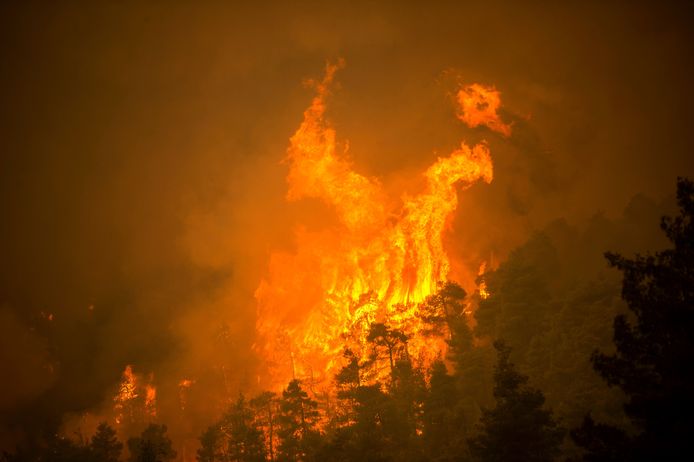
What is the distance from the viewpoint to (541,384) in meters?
28.9

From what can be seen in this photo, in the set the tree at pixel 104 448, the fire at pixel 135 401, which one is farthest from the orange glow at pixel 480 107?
the fire at pixel 135 401

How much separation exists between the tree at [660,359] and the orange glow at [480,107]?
72.4 meters

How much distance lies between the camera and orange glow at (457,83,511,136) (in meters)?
83.1

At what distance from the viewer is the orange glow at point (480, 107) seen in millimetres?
83125

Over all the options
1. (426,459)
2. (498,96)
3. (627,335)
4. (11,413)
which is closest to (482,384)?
(426,459)

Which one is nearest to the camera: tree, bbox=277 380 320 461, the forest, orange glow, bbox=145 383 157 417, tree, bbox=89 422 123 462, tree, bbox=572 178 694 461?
tree, bbox=572 178 694 461

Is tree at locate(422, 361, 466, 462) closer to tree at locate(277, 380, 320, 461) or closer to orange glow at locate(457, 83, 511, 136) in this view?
tree at locate(277, 380, 320, 461)

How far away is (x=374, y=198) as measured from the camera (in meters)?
78.1

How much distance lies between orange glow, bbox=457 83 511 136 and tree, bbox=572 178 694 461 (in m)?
72.4

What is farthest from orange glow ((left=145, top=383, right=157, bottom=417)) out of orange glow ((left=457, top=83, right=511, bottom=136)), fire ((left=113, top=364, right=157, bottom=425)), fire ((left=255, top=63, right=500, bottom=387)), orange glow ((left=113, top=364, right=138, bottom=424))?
orange glow ((left=457, top=83, right=511, bottom=136))

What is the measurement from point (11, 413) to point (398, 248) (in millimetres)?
112293

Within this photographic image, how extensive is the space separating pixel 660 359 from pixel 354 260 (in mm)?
60718

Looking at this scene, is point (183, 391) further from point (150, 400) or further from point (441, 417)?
point (441, 417)

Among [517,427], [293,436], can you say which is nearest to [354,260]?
[293,436]
